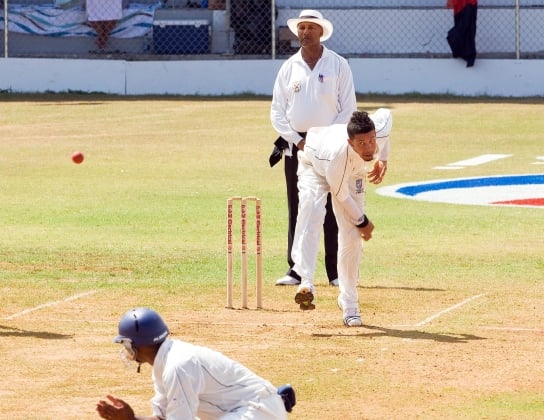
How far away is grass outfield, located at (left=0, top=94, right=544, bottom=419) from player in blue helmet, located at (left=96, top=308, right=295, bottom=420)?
58.2 inches

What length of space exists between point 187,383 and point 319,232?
473 cm

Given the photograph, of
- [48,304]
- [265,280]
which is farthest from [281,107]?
[48,304]

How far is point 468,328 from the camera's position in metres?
10.9

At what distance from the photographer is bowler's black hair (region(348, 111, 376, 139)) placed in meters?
10.2

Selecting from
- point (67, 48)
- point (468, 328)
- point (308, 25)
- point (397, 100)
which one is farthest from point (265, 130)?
point (468, 328)

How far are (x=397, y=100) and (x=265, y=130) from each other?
160 inches

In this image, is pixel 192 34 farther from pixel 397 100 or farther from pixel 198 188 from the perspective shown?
pixel 198 188

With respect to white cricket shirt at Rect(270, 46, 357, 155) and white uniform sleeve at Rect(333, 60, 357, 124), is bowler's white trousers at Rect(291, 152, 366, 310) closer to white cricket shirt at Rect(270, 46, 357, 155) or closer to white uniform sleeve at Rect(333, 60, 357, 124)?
white cricket shirt at Rect(270, 46, 357, 155)

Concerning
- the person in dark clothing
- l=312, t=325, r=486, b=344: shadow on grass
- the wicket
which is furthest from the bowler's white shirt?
the person in dark clothing

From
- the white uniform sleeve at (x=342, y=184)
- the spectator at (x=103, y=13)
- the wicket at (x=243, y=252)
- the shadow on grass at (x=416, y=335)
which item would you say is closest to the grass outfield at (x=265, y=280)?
the shadow on grass at (x=416, y=335)

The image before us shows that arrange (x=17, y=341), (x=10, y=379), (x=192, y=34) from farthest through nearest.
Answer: (x=192, y=34) → (x=17, y=341) → (x=10, y=379)

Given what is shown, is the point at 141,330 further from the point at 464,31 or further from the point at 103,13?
the point at 103,13

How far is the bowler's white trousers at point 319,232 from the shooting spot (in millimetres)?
10844

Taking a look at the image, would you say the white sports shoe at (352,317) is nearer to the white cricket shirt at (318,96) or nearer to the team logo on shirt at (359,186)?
the team logo on shirt at (359,186)
